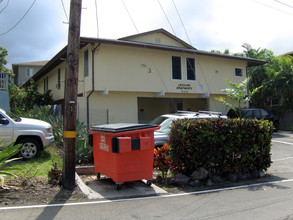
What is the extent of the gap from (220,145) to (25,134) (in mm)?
6069

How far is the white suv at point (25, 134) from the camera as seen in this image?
894 cm

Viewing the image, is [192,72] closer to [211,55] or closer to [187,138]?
[211,55]

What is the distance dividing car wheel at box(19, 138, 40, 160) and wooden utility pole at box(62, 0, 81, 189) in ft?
11.0

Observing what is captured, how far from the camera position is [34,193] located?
5789 millimetres

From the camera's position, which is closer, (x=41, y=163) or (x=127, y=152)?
(x=127, y=152)

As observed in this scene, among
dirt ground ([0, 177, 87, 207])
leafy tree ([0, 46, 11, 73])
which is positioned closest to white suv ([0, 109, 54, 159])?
dirt ground ([0, 177, 87, 207])

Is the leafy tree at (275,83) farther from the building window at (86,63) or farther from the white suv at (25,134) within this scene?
the white suv at (25,134)

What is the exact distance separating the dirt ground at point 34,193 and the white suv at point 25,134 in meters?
2.87

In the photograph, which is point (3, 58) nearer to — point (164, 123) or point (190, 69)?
point (190, 69)

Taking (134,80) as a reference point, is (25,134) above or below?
below

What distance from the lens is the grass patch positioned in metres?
7.29

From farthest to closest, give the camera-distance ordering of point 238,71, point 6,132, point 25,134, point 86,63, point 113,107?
point 238,71, point 113,107, point 86,63, point 25,134, point 6,132

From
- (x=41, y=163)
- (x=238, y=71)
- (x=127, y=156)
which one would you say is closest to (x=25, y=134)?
(x=41, y=163)

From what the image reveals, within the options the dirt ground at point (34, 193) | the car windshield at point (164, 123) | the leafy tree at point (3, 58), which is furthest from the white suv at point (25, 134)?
the leafy tree at point (3, 58)
